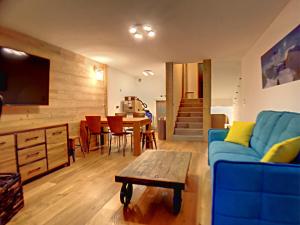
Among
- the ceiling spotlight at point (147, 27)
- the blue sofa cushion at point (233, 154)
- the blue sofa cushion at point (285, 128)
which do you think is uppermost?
the ceiling spotlight at point (147, 27)

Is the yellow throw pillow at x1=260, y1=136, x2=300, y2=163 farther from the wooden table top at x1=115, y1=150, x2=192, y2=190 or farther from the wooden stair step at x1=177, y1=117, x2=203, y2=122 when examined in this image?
the wooden stair step at x1=177, y1=117, x2=203, y2=122

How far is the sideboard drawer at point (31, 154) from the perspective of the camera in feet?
8.93

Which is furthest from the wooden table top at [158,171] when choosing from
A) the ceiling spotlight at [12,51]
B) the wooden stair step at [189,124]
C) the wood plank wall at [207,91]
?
the wooden stair step at [189,124]

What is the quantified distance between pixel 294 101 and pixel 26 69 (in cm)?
364

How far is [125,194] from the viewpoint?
2166 millimetres

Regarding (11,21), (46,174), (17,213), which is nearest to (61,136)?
(46,174)

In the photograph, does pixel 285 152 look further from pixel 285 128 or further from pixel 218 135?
pixel 218 135

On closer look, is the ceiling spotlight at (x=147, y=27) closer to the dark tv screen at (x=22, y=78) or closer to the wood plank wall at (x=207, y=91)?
the dark tv screen at (x=22, y=78)

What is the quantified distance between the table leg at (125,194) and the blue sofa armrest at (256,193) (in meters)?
0.96

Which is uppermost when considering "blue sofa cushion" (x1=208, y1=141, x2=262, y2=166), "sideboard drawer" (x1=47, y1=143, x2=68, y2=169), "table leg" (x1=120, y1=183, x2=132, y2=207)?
"blue sofa cushion" (x1=208, y1=141, x2=262, y2=166)

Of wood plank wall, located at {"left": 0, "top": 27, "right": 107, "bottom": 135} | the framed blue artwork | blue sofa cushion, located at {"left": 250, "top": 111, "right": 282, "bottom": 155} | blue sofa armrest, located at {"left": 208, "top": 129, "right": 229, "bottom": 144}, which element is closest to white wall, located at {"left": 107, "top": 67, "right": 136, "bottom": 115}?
wood plank wall, located at {"left": 0, "top": 27, "right": 107, "bottom": 135}

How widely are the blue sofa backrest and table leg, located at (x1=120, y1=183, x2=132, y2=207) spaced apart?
1510 millimetres

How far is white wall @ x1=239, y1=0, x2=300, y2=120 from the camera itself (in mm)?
2451

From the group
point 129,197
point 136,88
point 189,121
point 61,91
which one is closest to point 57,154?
point 61,91
